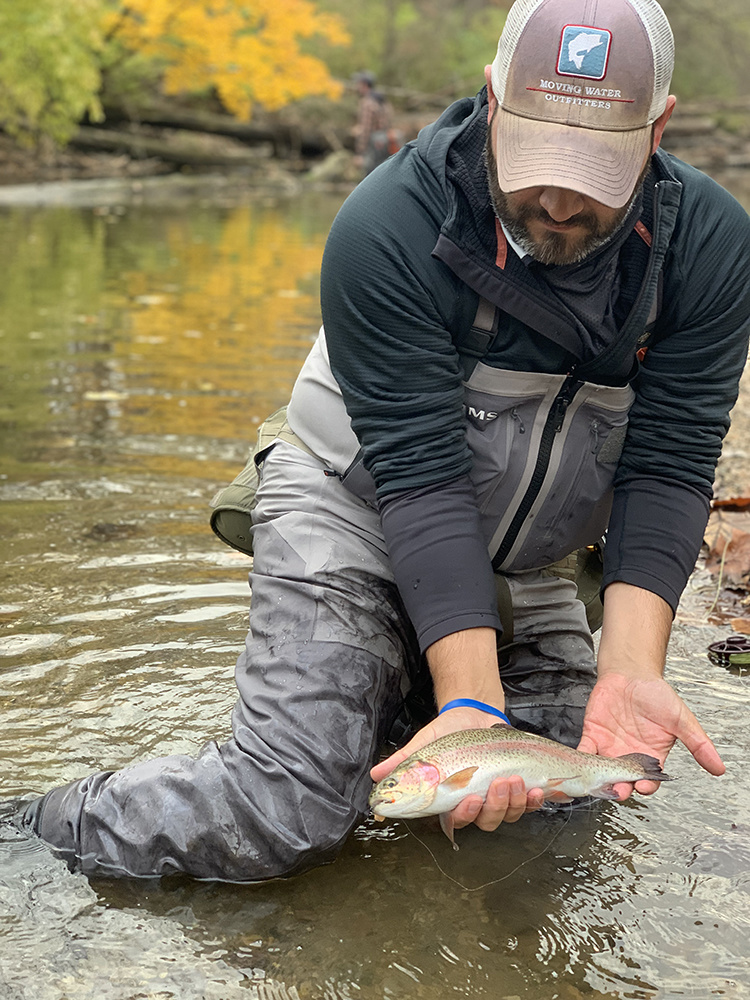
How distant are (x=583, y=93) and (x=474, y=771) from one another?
1393 millimetres

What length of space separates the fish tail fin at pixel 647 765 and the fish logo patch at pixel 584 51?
4.70ft

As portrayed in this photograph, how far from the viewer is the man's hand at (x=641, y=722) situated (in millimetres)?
2594

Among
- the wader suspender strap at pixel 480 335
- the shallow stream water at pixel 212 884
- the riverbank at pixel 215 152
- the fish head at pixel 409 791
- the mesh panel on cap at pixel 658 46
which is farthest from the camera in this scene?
the riverbank at pixel 215 152

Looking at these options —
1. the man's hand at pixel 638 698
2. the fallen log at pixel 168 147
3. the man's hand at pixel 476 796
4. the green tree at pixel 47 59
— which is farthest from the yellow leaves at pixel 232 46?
the man's hand at pixel 476 796

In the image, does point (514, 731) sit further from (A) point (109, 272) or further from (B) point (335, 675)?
(A) point (109, 272)

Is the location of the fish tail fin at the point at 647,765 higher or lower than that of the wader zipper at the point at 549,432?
lower

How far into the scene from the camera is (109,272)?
491 inches

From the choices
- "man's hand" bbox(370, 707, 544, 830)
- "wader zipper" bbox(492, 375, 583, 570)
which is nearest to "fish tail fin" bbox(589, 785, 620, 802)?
"man's hand" bbox(370, 707, 544, 830)

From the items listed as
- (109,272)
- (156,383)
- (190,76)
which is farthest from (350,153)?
(156,383)

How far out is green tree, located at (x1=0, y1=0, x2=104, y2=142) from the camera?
21.6 meters

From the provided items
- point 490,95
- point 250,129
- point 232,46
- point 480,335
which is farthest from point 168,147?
point 480,335

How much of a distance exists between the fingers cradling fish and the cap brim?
1.14 m

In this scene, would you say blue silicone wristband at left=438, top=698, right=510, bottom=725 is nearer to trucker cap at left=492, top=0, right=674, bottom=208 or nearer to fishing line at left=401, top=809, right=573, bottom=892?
fishing line at left=401, top=809, right=573, bottom=892

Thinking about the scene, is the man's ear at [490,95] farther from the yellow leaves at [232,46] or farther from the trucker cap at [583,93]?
the yellow leaves at [232,46]
